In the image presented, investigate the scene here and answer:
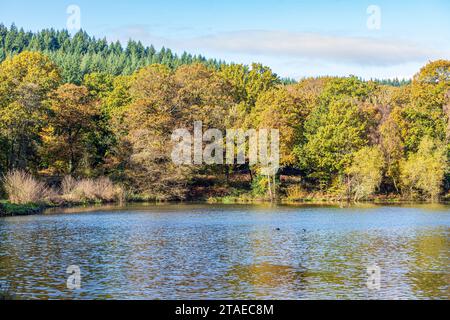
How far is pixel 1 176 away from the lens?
188 ft

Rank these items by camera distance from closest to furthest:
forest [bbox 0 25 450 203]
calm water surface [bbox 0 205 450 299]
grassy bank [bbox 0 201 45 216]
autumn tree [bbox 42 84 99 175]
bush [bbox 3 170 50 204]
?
1. calm water surface [bbox 0 205 450 299]
2. grassy bank [bbox 0 201 45 216]
3. bush [bbox 3 170 50 204]
4. forest [bbox 0 25 450 203]
5. autumn tree [bbox 42 84 99 175]

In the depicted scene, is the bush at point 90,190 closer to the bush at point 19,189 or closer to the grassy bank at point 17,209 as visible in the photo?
the bush at point 19,189

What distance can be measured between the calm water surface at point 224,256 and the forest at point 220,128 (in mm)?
20481

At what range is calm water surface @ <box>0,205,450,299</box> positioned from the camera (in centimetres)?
2059

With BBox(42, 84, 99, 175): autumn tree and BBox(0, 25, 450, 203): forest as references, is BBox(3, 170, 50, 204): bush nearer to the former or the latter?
BBox(0, 25, 450, 203): forest

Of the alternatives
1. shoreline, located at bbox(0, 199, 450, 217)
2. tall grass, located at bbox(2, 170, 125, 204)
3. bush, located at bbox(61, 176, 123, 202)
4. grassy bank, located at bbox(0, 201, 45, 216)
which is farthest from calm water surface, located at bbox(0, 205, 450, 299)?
bush, located at bbox(61, 176, 123, 202)

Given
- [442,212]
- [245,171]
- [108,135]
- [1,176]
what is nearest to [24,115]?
[1,176]

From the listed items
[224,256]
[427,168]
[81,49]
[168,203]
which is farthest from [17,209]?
[81,49]

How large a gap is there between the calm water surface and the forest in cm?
2048

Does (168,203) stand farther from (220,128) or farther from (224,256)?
(224,256)

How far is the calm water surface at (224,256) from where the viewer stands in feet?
67.6

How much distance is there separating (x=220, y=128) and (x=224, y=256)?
47.5 meters

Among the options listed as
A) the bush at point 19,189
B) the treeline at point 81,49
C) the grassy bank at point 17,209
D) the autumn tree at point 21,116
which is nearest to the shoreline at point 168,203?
the grassy bank at point 17,209
